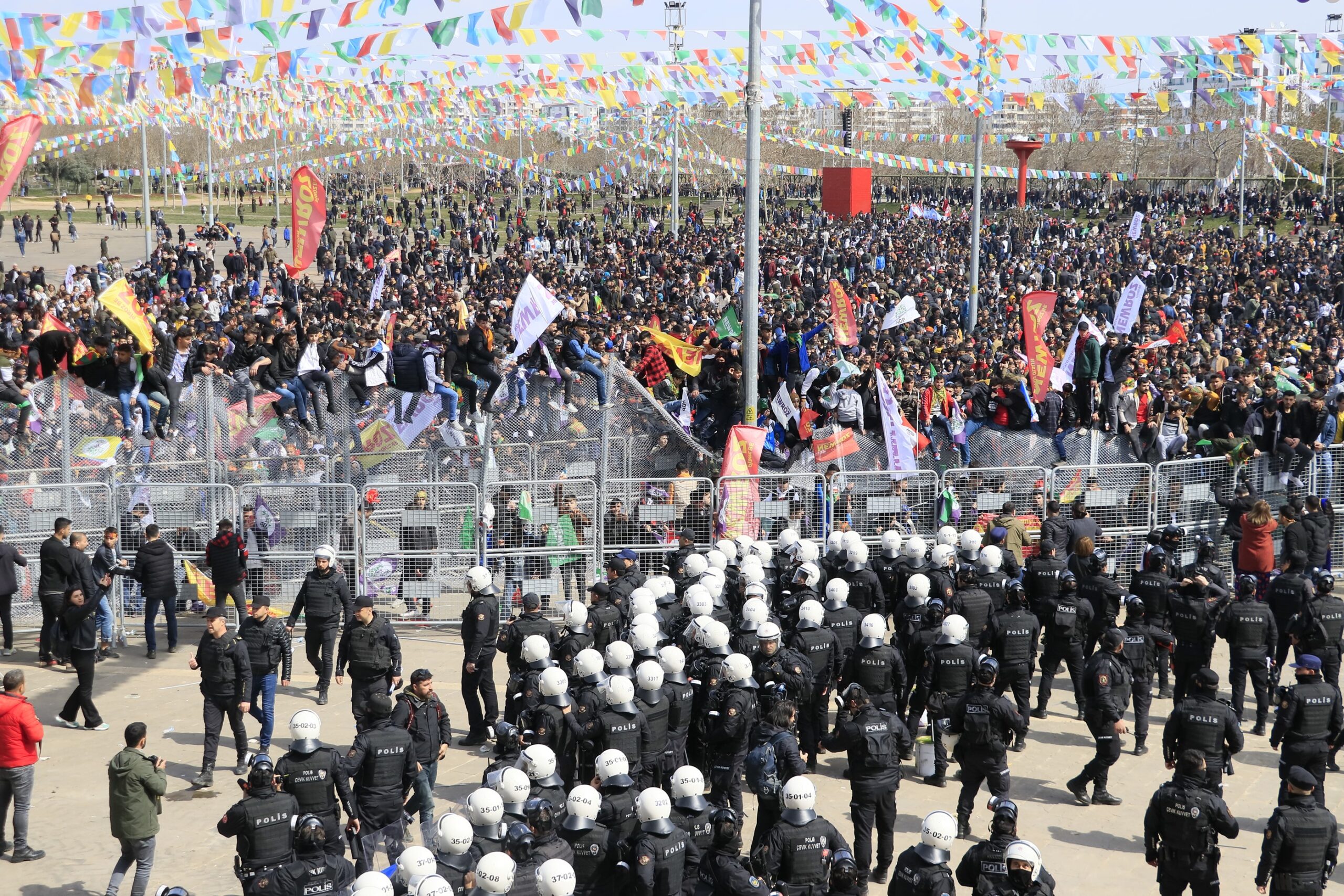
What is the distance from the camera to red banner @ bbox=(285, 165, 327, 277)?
737 inches

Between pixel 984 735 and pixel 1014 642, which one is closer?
pixel 984 735

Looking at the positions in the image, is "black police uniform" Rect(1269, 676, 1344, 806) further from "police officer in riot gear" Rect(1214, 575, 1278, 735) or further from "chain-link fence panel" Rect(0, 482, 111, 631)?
"chain-link fence panel" Rect(0, 482, 111, 631)

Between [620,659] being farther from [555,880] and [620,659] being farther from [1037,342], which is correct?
[1037,342]

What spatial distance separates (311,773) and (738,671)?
2.79 meters

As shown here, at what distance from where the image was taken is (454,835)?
22.1 feet

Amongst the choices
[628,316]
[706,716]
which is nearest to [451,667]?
[706,716]

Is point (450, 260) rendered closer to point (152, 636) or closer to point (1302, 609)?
point (152, 636)

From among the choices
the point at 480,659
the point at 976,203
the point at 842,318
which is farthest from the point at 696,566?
the point at 976,203

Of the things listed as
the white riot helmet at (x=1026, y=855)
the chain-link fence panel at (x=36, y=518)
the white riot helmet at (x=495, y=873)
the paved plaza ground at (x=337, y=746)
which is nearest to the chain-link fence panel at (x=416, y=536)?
the paved plaza ground at (x=337, y=746)

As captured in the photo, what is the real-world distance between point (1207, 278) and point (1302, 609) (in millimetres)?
26761

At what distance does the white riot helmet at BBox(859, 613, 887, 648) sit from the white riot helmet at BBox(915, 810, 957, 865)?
299cm

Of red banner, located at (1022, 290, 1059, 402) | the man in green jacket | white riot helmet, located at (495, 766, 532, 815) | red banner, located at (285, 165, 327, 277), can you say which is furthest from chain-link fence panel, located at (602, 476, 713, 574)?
red banner, located at (285, 165, 327, 277)

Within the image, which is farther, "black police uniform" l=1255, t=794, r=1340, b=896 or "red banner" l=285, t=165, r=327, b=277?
"red banner" l=285, t=165, r=327, b=277

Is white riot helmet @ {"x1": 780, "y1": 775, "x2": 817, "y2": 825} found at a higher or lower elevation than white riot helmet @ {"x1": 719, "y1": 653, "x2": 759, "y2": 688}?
lower
